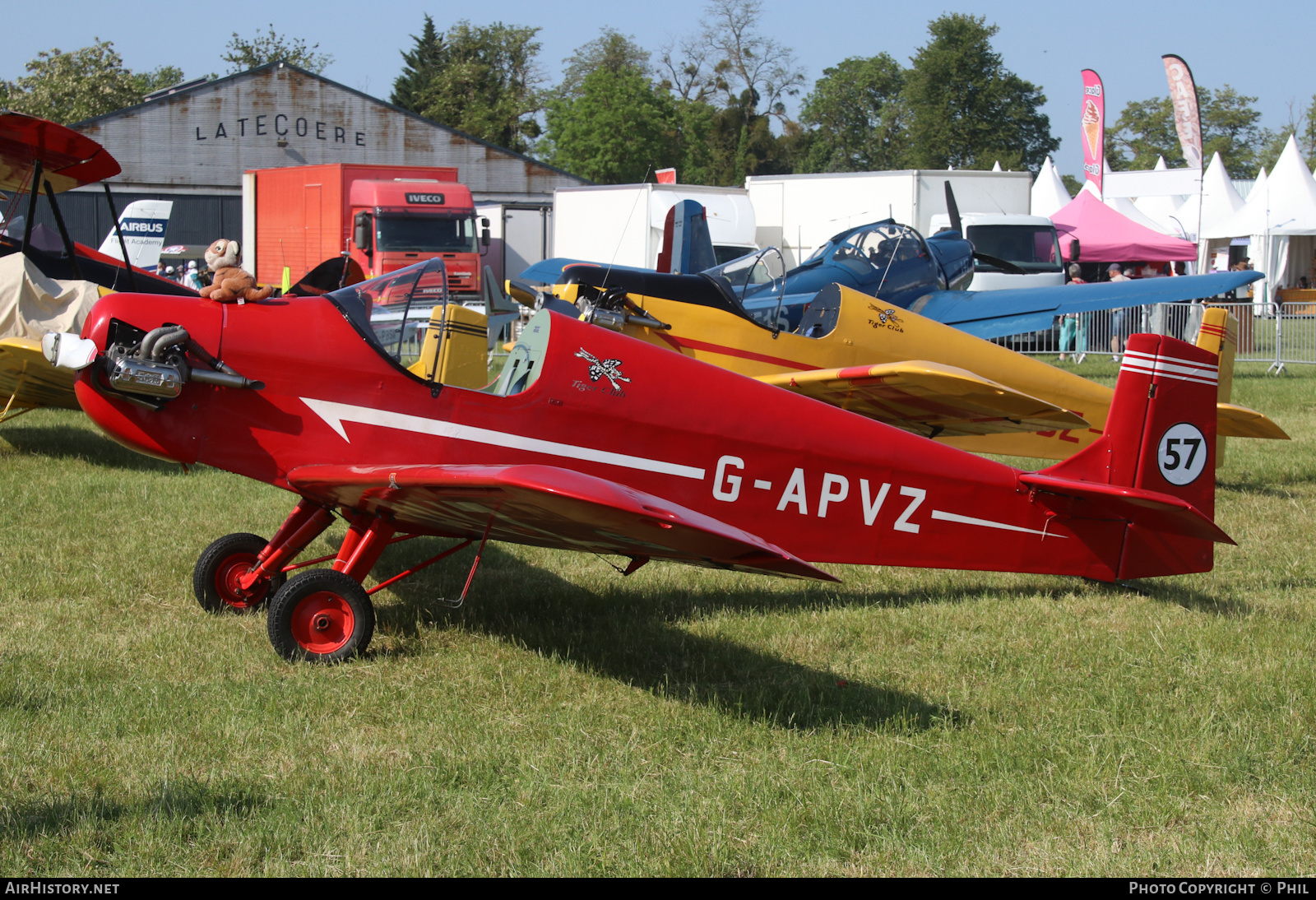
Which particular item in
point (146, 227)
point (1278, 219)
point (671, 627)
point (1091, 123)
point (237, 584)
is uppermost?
point (1091, 123)

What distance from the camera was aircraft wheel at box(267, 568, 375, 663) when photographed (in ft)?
15.8

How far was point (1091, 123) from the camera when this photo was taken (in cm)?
3847

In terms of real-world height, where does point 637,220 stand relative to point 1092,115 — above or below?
below

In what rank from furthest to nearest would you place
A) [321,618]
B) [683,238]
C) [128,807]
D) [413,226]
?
[413,226]
[683,238]
[321,618]
[128,807]

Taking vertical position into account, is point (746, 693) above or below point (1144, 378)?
below

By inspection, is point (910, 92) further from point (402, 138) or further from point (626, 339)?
point (626, 339)

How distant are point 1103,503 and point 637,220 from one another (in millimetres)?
19296

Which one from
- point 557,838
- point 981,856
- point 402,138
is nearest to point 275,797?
point 557,838

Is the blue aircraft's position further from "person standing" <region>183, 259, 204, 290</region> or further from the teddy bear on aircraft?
"person standing" <region>183, 259, 204, 290</region>

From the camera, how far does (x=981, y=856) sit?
3301 millimetres

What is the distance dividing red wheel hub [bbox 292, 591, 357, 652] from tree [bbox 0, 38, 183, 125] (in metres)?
61.3

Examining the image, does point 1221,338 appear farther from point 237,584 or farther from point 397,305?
point 237,584

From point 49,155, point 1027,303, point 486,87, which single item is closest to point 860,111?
point 486,87

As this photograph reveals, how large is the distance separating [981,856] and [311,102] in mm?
40418
